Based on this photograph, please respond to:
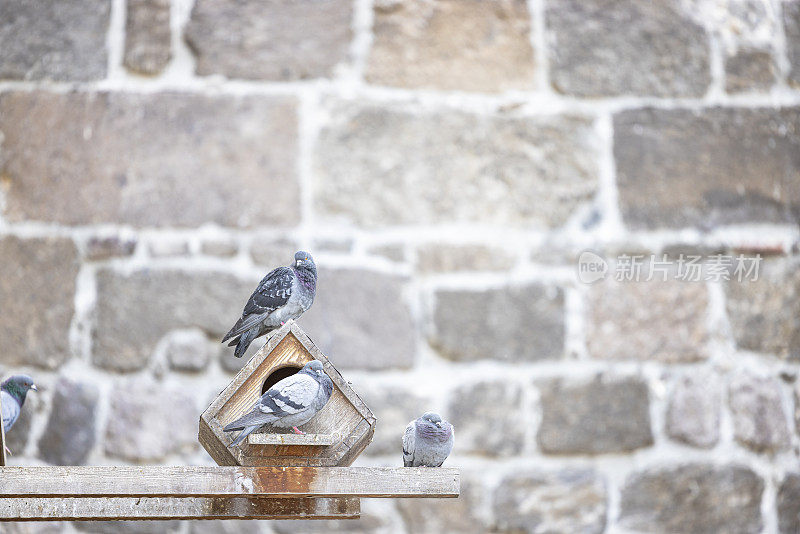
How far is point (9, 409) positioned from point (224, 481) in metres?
0.81

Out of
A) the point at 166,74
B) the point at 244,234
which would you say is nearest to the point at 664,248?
the point at 244,234

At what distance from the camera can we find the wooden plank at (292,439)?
1.83 m

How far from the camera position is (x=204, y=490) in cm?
178

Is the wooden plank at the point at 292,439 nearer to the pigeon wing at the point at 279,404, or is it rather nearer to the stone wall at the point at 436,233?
the pigeon wing at the point at 279,404

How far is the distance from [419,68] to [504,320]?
2.69 ft

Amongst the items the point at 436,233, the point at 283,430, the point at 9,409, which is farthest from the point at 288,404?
the point at 436,233

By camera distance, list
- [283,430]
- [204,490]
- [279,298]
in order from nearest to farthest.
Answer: [204,490] → [283,430] → [279,298]

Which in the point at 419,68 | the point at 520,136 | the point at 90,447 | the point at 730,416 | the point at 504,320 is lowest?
the point at 90,447

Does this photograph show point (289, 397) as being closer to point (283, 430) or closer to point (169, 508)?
point (283, 430)

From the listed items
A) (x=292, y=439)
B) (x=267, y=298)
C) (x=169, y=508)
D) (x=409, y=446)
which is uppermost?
(x=267, y=298)

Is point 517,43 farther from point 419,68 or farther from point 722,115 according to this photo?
point 722,115

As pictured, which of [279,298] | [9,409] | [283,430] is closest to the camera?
[283,430]

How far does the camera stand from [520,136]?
9.69 feet

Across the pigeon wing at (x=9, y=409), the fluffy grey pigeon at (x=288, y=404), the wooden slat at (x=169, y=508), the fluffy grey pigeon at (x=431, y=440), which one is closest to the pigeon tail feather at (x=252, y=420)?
the fluffy grey pigeon at (x=288, y=404)
